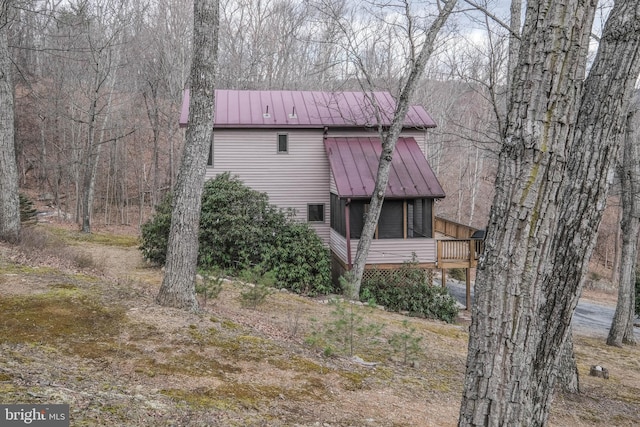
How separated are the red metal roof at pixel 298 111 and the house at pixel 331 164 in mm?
36

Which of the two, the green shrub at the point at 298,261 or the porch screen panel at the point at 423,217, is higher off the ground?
the porch screen panel at the point at 423,217

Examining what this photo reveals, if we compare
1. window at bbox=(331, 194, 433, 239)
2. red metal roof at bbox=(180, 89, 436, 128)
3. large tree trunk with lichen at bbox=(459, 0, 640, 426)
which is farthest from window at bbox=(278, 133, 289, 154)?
large tree trunk with lichen at bbox=(459, 0, 640, 426)

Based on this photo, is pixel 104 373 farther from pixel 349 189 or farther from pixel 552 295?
pixel 349 189

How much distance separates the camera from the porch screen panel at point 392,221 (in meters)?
15.3

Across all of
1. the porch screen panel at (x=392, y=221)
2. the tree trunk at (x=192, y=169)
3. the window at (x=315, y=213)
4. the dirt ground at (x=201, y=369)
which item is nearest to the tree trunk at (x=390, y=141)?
the porch screen panel at (x=392, y=221)

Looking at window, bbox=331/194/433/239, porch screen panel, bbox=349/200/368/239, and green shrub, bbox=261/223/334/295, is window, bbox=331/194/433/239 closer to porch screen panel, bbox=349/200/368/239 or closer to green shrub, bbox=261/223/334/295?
porch screen panel, bbox=349/200/368/239

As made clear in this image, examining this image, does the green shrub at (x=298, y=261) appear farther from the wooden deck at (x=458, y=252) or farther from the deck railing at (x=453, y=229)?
the deck railing at (x=453, y=229)

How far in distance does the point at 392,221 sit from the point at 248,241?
185 inches

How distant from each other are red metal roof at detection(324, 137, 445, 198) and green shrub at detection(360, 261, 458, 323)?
253 cm

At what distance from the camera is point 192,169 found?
6.74 m

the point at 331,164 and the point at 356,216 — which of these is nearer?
the point at 356,216

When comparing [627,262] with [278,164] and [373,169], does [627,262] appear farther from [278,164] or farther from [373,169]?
[278,164]

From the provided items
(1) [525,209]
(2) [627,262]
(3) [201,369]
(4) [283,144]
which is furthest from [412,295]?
(1) [525,209]

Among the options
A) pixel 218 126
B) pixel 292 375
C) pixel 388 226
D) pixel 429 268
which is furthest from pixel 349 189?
pixel 292 375
